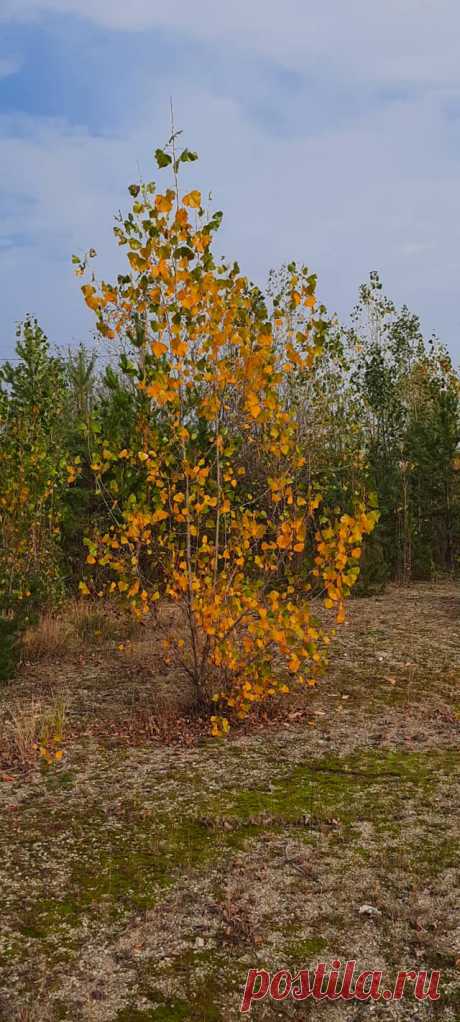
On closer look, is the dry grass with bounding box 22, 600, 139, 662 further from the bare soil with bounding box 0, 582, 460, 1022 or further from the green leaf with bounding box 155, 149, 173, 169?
the green leaf with bounding box 155, 149, 173, 169

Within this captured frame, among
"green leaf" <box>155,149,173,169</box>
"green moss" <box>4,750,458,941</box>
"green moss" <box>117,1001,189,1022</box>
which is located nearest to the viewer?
"green moss" <box>117,1001,189,1022</box>

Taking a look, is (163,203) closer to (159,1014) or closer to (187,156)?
(187,156)

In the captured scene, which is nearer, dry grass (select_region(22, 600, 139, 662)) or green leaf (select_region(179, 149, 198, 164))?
green leaf (select_region(179, 149, 198, 164))

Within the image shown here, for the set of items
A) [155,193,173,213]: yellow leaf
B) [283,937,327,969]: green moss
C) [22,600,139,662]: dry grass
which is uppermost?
[155,193,173,213]: yellow leaf

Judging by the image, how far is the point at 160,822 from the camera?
3.64 m

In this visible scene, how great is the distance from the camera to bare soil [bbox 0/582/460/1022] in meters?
2.55

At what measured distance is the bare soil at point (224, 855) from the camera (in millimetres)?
2555

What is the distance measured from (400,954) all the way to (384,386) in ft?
35.2

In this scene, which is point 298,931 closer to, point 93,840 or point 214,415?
point 93,840

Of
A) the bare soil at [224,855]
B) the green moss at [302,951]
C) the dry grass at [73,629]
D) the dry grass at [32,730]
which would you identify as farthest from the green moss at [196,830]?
the dry grass at [73,629]

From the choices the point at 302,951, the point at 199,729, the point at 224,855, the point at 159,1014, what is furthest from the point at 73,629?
the point at 159,1014

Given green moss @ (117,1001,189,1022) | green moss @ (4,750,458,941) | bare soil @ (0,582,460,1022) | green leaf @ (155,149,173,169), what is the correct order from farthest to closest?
1. green leaf @ (155,149,173,169)
2. green moss @ (4,750,458,941)
3. bare soil @ (0,582,460,1022)
4. green moss @ (117,1001,189,1022)

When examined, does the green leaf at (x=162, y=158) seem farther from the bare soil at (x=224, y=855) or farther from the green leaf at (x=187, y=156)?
the bare soil at (x=224, y=855)

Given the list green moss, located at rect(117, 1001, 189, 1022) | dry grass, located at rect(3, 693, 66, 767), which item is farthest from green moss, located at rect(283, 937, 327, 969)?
dry grass, located at rect(3, 693, 66, 767)
